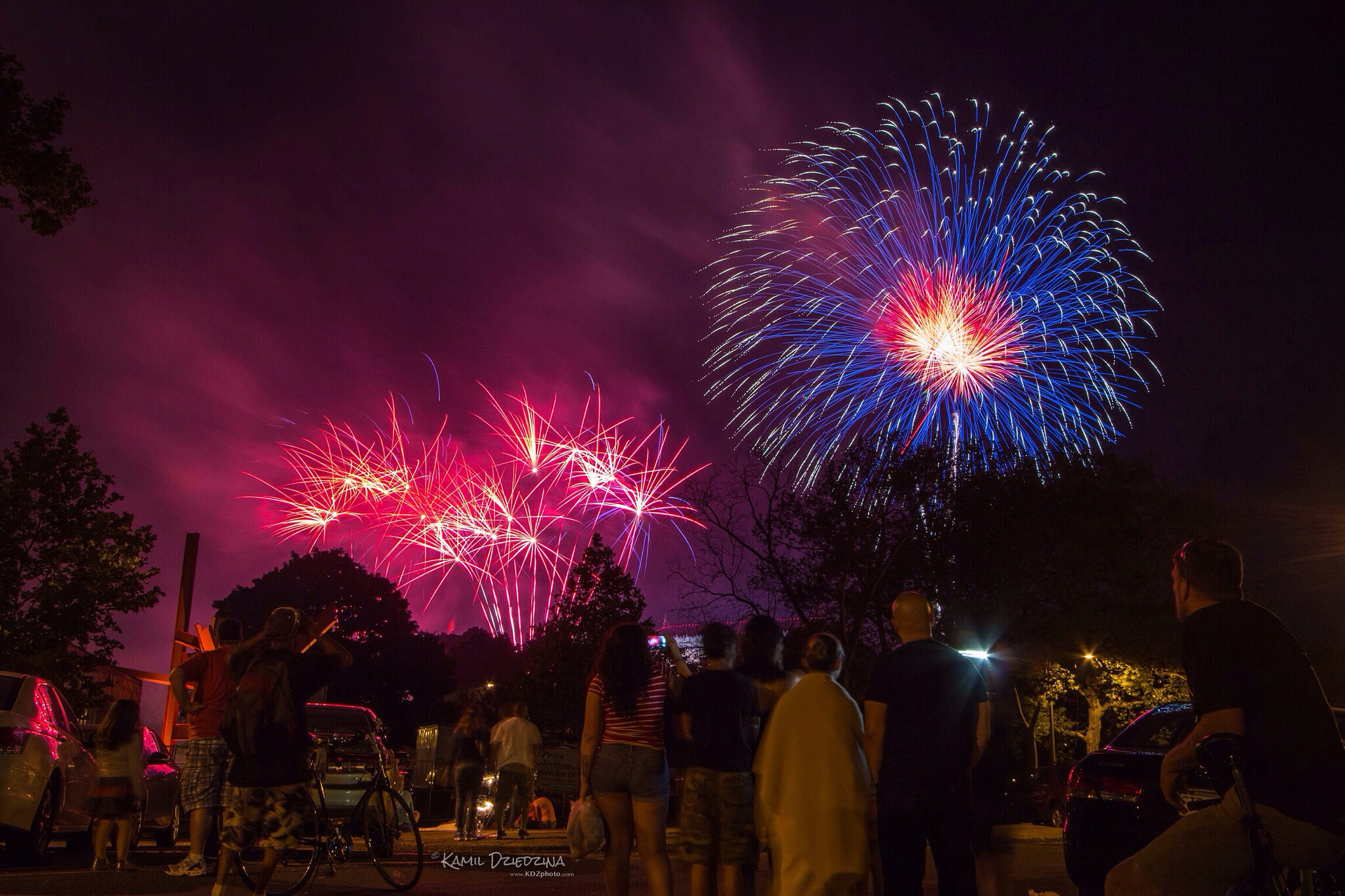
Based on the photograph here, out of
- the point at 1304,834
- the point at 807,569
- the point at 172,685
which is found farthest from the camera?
the point at 807,569

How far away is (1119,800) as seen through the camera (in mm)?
6250

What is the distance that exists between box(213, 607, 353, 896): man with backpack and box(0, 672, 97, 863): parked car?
3.53 m

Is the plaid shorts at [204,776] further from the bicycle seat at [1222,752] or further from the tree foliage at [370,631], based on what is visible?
the tree foliage at [370,631]

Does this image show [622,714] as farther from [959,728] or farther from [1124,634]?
[1124,634]

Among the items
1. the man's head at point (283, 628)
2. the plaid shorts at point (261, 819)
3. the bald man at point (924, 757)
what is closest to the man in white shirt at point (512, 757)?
the man's head at point (283, 628)

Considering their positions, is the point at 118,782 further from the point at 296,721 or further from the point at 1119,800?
the point at 1119,800

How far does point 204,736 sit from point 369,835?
1.57m

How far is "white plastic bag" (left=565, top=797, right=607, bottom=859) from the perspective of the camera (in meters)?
5.20

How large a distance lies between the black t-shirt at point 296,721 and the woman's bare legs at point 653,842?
1.86 meters

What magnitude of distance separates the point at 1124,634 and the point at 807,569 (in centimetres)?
1231

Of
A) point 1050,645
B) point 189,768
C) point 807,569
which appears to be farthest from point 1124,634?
point 189,768

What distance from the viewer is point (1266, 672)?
302cm

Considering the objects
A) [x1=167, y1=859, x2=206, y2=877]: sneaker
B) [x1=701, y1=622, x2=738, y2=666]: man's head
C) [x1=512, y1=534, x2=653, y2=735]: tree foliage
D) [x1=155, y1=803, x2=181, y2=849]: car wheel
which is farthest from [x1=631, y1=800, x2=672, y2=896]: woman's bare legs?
[x1=512, y1=534, x2=653, y2=735]: tree foliage

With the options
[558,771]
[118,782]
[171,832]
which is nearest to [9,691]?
[118,782]
